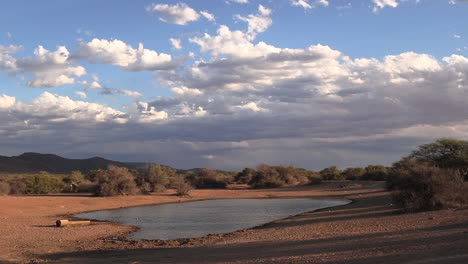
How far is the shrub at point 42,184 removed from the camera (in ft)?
203

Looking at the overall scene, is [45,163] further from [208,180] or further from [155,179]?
[155,179]

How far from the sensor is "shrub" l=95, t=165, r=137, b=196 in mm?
55656

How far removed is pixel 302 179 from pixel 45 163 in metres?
98.3

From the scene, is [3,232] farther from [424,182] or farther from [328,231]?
[424,182]

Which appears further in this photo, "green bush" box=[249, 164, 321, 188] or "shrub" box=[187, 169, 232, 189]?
"shrub" box=[187, 169, 232, 189]

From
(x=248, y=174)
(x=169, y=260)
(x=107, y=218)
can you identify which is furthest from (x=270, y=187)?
A: (x=169, y=260)

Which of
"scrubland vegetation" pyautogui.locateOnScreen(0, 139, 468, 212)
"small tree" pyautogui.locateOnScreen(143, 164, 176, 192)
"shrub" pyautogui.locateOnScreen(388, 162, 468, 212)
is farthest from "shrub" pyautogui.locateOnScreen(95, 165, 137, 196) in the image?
"shrub" pyautogui.locateOnScreen(388, 162, 468, 212)

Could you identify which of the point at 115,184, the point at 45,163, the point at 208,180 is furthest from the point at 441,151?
the point at 45,163

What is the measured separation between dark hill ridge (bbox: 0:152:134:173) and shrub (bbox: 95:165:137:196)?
72069mm

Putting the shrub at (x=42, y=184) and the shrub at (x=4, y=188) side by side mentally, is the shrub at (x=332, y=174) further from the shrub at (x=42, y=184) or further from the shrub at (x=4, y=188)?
the shrub at (x=4, y=188)

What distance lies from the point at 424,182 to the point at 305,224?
795 cm

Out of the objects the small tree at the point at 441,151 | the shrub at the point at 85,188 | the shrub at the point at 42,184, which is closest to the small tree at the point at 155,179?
the shrub at the point at 85,188

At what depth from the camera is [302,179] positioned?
88500mm

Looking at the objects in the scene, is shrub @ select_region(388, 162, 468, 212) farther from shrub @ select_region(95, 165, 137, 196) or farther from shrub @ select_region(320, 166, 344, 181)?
shrub @ select_region(320, 166, 344, 181)
